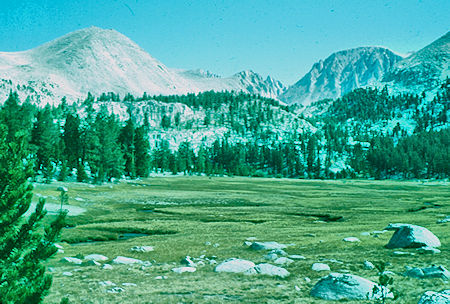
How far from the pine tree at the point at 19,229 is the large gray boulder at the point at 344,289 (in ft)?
36.1

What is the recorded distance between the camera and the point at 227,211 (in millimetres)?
51688

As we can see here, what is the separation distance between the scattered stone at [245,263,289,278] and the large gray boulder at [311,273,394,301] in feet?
9.81

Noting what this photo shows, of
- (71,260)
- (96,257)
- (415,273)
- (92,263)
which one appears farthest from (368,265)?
(71,260)

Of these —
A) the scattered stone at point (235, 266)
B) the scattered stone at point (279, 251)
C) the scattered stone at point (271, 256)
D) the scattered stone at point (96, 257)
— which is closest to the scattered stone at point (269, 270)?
the scattered stone at point (235, 266)

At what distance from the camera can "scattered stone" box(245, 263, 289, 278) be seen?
17.8 m

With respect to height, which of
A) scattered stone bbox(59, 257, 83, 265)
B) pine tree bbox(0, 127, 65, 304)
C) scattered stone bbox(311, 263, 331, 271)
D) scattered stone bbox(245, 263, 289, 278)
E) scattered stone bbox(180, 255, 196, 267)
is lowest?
scattered stone bbox(59, 257, 83, 265)

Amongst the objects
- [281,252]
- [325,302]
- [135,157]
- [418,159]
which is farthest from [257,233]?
[418,159]

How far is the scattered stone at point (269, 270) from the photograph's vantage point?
1784 cm

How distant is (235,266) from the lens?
1920cm

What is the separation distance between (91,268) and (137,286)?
504 cm

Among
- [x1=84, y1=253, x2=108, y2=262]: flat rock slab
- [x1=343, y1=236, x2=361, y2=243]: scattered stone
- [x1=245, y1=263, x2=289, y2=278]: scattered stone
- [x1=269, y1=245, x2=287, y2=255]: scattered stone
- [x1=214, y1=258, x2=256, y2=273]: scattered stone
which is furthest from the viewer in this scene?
[x1=343, y1=236, x2=361, y2=243]: scattered stone

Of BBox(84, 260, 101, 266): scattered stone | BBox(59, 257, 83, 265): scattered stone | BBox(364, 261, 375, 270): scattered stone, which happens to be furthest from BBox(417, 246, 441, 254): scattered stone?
BBox(59, 257, 83, 265): scattered stone

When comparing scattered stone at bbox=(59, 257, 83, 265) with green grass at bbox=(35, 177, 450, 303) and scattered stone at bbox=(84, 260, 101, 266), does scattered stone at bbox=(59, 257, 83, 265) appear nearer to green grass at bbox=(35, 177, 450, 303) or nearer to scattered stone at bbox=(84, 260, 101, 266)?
green grass at bbox=(35, 177, 450, 303)

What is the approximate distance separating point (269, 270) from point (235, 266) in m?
2.05
